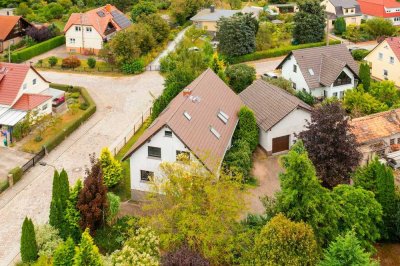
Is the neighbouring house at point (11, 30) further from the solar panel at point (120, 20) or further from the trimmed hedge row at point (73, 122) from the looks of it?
the trimmed hedge row at point (73, 122)

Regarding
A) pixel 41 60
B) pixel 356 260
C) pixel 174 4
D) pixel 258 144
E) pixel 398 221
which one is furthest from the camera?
pixel 174 4

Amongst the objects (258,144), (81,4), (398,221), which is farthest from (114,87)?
(81,4)

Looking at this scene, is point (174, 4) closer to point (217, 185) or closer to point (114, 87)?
point (114, 87)

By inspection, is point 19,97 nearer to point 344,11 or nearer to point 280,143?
point 280,143

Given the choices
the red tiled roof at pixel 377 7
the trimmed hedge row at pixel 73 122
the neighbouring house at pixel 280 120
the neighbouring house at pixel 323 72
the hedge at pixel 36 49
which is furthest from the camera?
the red tiled roof at pixel 377 7

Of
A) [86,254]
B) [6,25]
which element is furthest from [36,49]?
[86,254]

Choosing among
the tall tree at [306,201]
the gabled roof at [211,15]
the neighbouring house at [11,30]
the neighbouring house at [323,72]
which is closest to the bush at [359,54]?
the neighbouring house at [323,72]
